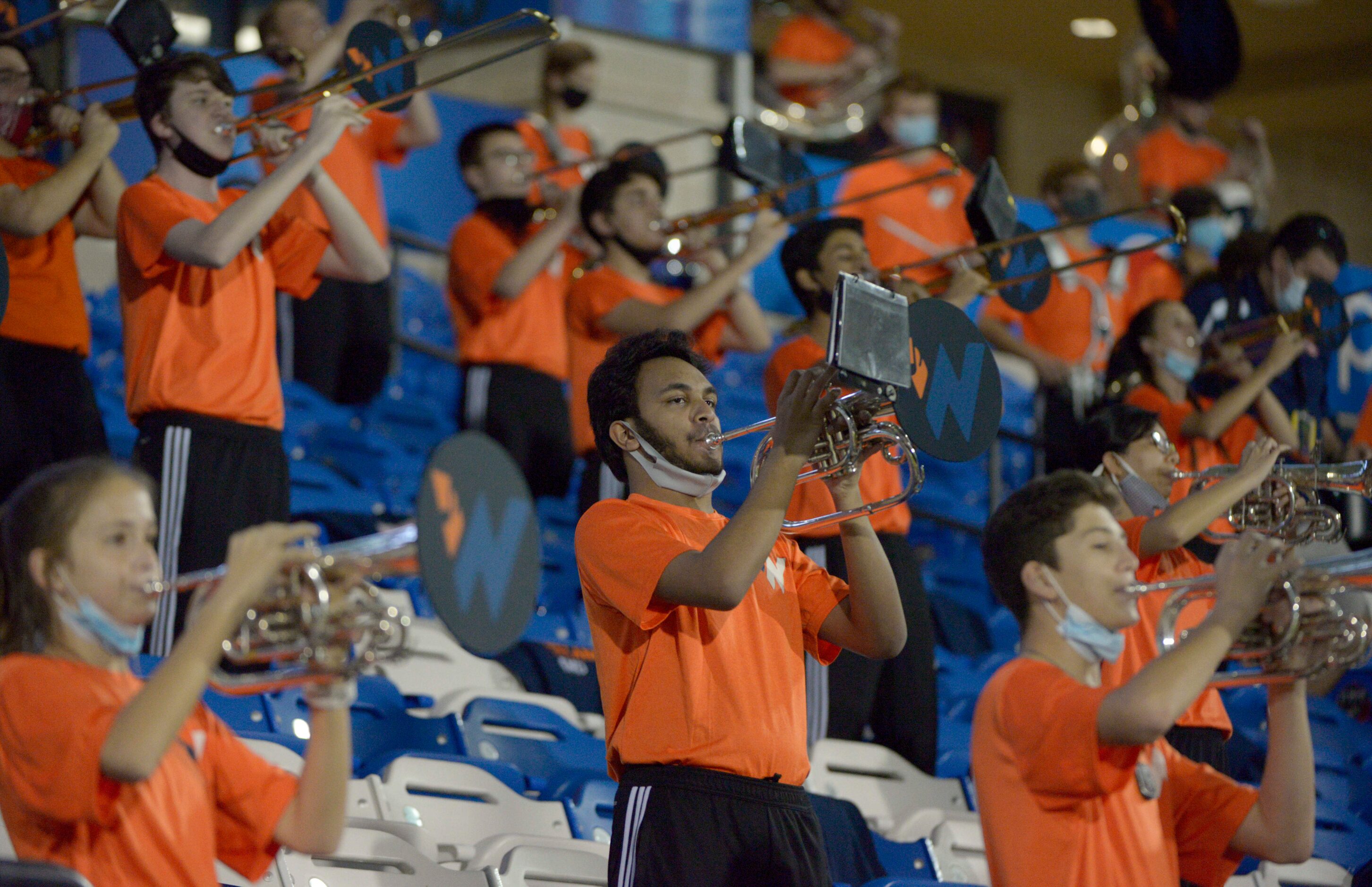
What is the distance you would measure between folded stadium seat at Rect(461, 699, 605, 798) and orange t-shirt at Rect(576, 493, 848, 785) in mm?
1324

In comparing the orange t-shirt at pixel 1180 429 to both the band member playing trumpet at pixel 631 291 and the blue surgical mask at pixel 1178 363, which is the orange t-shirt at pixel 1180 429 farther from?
the band member playing trumpet at pixel 631 291

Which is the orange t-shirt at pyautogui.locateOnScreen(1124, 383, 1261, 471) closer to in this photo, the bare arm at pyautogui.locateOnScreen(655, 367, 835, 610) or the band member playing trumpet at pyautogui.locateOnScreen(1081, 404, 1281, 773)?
the band member playing trumpet at pyautogui.locateOnScreen(1081, 404, 1281, 773)

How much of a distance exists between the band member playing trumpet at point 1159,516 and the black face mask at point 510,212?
8.44 ft

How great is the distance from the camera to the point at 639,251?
577 cm

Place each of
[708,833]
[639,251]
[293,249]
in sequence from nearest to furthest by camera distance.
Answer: [708,833] < [293,249] < [639,251]

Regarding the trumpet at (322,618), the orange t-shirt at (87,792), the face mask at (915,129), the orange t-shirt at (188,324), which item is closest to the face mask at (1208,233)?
the face mask at (915,129)

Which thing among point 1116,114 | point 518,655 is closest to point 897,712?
point 518,655

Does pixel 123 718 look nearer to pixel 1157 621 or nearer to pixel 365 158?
pixel 1157 621

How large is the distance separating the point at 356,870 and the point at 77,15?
17.6ft

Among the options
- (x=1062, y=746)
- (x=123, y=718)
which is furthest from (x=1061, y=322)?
(x=123, y=718)

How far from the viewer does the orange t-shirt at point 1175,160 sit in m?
9.64

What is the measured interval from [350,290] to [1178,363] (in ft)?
9.77

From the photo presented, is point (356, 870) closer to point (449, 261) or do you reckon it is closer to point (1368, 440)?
point (449, 261)

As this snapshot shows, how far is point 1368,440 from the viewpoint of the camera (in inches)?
241
